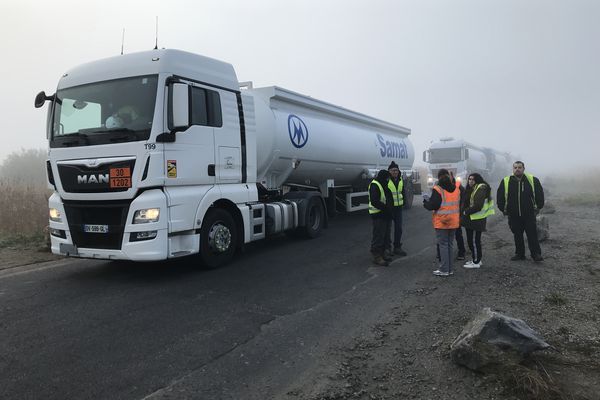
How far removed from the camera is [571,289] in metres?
5.76

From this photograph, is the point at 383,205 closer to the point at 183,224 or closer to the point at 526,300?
the point at 526,300

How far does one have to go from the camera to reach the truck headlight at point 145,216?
231 inches

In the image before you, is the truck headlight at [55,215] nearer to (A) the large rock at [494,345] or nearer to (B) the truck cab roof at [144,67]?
(B) the truck cab roof at [144,67]

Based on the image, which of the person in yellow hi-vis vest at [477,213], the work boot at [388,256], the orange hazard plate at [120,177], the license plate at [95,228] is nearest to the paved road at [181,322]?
the work boot at [388,256]

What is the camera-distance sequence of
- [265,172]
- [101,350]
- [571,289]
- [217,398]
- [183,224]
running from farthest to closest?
[265,172], [183,224], [571,289], [101,350], [217,398]

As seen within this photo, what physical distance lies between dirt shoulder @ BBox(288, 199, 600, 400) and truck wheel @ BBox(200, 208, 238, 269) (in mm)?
2975

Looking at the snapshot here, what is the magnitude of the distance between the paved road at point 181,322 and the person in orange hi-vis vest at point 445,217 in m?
0.62

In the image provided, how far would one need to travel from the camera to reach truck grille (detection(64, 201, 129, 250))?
5973mm

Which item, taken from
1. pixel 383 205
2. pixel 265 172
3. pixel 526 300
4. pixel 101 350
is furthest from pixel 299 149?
pixel 101 350

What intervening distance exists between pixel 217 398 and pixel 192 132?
4.26 meters

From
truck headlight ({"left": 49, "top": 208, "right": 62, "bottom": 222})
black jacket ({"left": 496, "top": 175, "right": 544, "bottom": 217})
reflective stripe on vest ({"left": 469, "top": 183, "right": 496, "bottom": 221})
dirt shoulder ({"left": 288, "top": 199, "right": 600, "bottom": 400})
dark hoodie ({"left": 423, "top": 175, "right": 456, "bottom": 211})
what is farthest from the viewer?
black jacket ({"left": 496, "top": 175, "right": 544, "bottom": 217})

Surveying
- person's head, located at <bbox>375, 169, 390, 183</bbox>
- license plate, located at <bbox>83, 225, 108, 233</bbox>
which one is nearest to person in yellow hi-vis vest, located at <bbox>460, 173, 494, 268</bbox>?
person's head, located at <bbox>375, 169, 390, 183</bbox>

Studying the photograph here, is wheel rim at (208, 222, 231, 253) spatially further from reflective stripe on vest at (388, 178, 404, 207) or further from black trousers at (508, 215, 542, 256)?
black trousers at (508, 215, 542, 256)

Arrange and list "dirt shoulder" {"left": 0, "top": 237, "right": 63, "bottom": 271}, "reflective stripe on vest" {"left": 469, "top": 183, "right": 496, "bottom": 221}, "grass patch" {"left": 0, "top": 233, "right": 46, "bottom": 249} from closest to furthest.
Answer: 1. "reflective stripe on vest" {"left": 469, "top": 183, "right": 496, "bottom": 221}
2. "dirt shoulder" {"left": 0, "top": 237, "right": 63, "bottom": 271}
3. "grass patch" {"left": 0, "top": 233, "right": 46, "bottom": 249}
